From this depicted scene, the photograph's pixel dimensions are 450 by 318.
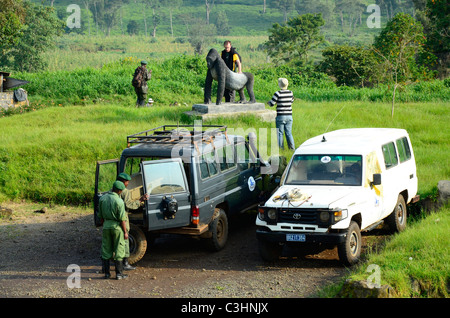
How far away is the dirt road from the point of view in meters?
8.47

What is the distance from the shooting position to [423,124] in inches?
731

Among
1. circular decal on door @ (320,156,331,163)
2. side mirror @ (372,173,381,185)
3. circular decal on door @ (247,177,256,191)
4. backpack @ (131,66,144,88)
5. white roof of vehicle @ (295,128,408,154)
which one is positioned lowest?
circular decal on door @ (247,177,256,191)

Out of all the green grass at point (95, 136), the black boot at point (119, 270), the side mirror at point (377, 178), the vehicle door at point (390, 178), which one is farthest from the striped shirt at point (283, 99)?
the black boot at point (119, 270)

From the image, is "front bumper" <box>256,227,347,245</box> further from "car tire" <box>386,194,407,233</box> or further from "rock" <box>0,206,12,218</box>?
"rock" <box>0,206,12,218</box>

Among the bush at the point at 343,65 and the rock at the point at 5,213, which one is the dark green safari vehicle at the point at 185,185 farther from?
the bush at the point at 343,65

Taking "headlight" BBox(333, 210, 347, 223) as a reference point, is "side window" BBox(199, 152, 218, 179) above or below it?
above

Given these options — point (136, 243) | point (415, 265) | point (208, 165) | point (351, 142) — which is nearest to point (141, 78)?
point (208, 165)

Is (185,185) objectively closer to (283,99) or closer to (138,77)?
(283,99)

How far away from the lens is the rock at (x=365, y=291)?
7.29 metres

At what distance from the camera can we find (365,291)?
731cm

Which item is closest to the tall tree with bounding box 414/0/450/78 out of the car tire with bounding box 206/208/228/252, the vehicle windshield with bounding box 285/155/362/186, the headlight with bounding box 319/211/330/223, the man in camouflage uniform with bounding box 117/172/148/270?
the vehicle windshield with bounding box 285/155/362/186

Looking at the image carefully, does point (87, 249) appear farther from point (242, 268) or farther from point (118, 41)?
point (118, 41)

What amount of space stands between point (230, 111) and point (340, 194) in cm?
964

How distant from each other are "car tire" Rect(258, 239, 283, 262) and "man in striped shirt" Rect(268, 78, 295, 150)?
222 inches
